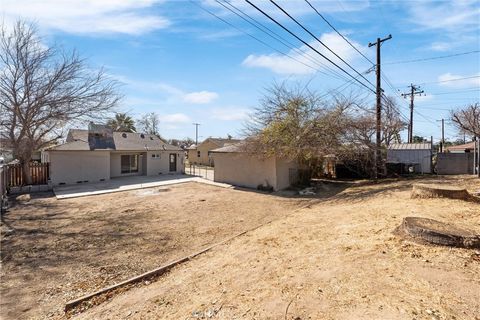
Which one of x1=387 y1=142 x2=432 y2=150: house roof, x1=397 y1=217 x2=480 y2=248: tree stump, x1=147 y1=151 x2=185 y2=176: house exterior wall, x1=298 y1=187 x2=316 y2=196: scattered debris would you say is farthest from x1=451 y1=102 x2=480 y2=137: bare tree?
x1=147 y1=151 x2=185 y2=176: house exterior wall

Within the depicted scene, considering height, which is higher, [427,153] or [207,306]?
[427,153]

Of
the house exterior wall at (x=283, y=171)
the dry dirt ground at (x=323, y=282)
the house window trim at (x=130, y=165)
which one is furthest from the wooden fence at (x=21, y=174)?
the dry dirt ground at (x=323, y=282)

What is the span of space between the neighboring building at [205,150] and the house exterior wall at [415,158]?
17.7 metres

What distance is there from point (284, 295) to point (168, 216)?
23.3 feet

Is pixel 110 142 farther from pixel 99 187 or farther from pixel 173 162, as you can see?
pixel 99 187

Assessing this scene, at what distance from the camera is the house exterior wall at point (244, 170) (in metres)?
15.4

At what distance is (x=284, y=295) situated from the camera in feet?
12.2

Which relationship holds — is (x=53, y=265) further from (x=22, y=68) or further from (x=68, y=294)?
(x=22, y=68)

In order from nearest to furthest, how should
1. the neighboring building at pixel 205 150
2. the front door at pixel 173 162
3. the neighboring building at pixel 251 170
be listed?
the neighboring building at pixel 251 170
the front door at pixel 173 162
the neighboring building at pixel 205 150

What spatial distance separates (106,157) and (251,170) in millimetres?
10018

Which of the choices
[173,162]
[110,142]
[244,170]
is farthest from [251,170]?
[110,142]

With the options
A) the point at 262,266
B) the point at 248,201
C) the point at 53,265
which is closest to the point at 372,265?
the point at 262,266

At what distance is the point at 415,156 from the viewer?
2094 cm

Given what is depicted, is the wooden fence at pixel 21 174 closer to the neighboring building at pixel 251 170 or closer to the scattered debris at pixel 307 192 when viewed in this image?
the neighboring building at pixel 251 170
